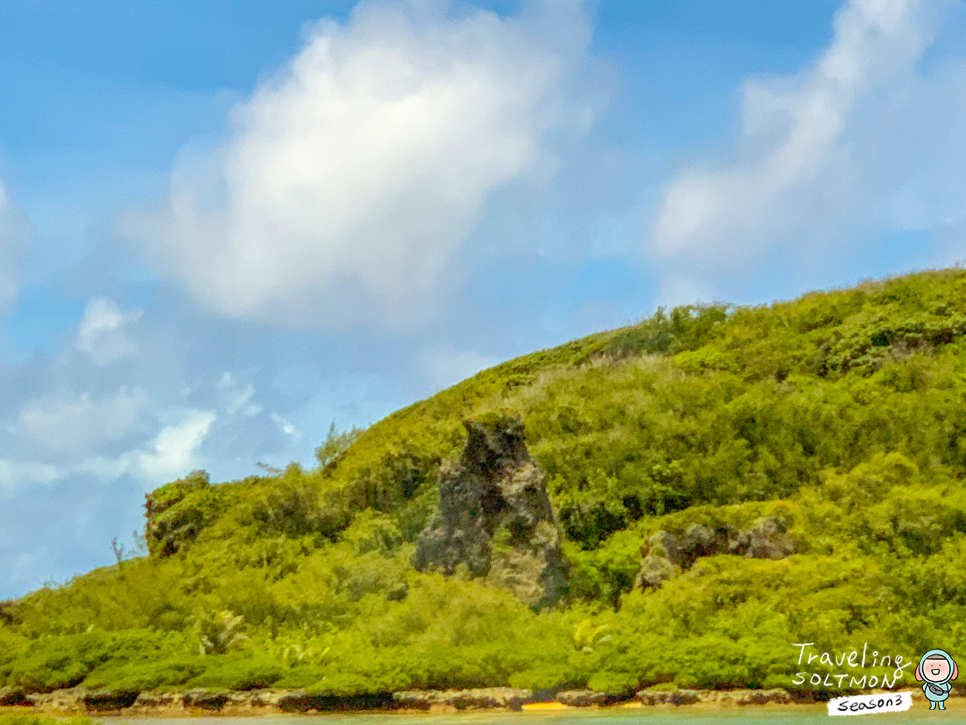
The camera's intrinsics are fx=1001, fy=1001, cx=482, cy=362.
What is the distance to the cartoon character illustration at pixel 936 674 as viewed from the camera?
43.2 ft

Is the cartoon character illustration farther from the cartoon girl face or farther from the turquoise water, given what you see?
the turquoise water

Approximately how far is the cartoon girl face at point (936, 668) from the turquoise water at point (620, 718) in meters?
0.55

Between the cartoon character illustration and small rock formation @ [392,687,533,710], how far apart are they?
208 inches

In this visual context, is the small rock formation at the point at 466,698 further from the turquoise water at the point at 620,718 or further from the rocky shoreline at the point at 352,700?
the turquoise water at the point at 620,718

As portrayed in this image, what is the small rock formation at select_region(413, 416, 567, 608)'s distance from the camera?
1716 cm

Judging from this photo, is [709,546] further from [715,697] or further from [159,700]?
[159,700]

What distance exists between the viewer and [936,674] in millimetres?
13414

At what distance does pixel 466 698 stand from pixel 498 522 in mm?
4284

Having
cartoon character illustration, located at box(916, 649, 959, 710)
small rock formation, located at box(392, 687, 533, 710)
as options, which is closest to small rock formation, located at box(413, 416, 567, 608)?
small rock formation, located at box(392, 687, 533, 710)

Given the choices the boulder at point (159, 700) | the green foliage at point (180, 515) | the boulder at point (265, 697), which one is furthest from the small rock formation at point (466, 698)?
the green foliage at point (180, 515)

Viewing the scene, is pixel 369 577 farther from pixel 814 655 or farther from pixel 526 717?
pixel 814 655

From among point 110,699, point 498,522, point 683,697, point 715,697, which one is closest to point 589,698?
point 683,697

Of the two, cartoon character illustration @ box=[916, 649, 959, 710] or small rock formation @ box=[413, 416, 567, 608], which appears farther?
small rock formation @ box=[413, 416, 567, 608]

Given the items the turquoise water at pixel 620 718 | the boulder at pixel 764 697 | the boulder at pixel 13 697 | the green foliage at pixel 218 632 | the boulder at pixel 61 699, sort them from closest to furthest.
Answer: the turquoise water at pixel 620 718, the boulder at pixel 764 697, the boulder at pixel 61 699, the boulder at pixel 13 697, the green foliage at pixel 218 632
